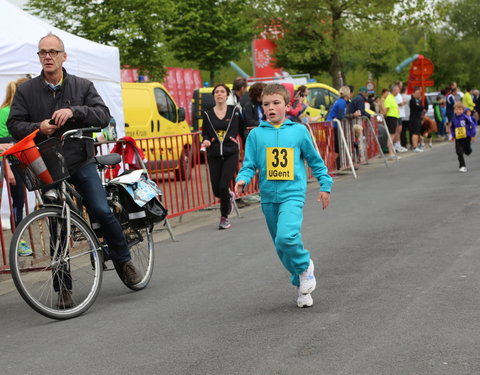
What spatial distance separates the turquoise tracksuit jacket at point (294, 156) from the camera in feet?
20.2

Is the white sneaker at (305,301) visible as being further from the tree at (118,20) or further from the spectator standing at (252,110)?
the tree at (118,20)

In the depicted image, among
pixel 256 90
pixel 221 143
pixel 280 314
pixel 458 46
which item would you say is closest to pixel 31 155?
pixel 280 314

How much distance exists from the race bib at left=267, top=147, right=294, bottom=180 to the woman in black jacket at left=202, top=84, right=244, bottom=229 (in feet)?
15.7

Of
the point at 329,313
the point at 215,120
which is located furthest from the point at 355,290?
the point at 215,120

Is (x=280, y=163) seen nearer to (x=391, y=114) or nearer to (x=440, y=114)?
(x=391, y=114)

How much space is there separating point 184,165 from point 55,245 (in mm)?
6468

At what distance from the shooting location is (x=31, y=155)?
5.88 metres

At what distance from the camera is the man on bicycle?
623 cm

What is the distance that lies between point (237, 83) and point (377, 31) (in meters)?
30.4

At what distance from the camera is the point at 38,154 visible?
5.91 metres

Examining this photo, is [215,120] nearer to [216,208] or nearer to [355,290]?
[216,208]

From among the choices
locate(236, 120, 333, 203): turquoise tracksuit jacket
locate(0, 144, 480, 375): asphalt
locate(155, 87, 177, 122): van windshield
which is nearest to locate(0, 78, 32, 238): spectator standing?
locate(0, 144, 480, 375): asphalt

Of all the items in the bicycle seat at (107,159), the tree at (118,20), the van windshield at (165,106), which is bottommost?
the bicycle seat at (107,159)

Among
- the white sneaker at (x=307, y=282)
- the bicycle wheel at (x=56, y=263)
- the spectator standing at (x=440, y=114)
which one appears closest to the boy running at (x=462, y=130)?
the white sneaker at (x=307, y=282)
